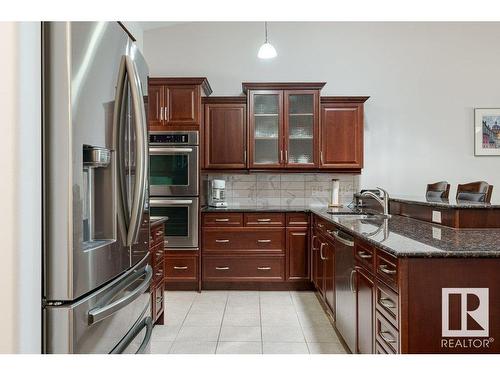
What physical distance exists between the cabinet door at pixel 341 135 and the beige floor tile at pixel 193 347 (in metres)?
2.49

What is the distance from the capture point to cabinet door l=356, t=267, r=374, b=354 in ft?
6.52

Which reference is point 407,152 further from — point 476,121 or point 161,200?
point 161,200

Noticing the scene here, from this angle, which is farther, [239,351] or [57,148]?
[239,351]

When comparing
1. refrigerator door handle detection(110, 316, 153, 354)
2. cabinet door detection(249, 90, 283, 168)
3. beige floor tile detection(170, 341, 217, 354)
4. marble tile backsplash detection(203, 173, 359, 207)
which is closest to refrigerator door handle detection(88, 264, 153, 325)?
refrigerator door handle detection(110, 316, 153, 354)

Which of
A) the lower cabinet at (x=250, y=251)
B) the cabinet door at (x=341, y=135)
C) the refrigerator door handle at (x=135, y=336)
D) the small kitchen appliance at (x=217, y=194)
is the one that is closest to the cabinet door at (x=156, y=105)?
the small kitchen appliance at (x=217, y=194)

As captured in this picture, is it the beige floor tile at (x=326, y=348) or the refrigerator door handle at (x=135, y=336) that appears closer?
the refrigerator door handle at (x=135, y=336)

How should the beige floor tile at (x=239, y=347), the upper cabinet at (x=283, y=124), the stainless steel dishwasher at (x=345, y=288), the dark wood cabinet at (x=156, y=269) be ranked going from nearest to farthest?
the stainless steel dishwasher at (x=345, y=288) < the beige floor tile at (x=239, y=347) < the dark wood cabinet at (x=156, y=269) < the upper cabinet at (x=283, y=124)

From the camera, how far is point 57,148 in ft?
3.41

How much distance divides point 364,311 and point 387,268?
1.54 ft

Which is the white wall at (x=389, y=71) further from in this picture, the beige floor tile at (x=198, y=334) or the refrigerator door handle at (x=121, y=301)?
the refrigerator door handle at (x=121, y=301)

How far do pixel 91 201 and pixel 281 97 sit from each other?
136 inches

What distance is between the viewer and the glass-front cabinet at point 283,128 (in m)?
4.33

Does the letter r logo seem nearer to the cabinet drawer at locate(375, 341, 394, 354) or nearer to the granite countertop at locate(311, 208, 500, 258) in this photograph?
the granite countertop at locate(311, 208, 500, 258)
